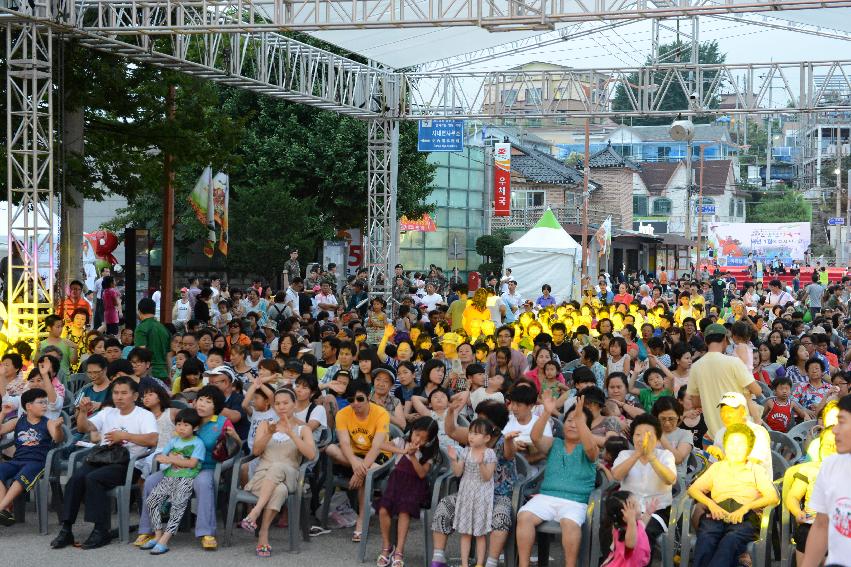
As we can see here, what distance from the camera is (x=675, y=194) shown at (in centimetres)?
7162

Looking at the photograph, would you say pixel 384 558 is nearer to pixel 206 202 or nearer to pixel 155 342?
pixel 155 342

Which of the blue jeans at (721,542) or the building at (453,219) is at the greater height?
the building at (453,219)

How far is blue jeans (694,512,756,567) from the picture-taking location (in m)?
6.98

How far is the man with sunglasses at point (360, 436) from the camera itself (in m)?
8.71

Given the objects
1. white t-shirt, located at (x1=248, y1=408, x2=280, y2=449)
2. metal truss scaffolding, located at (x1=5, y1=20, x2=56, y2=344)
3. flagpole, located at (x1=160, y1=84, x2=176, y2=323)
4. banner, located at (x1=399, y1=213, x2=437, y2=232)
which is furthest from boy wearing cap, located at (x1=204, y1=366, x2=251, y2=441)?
banner, located at (x1=399, y1=213, x2=437, y2=232)

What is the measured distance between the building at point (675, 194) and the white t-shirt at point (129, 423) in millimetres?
59294

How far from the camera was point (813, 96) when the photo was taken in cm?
2309

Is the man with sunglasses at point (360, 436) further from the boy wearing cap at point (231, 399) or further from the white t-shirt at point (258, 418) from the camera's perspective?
the boy wearing cap at point (231, 399)

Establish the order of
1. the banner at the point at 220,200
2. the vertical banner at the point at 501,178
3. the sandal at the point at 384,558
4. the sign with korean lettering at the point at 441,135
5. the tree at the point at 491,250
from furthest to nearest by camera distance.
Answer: the tree at the point at 491,250 < the vertical banner at the point at 501,178 < the sign with korean lettering at the point at 441,135 < the banner at the point at 220,200 < the sandal at the point at 384,558

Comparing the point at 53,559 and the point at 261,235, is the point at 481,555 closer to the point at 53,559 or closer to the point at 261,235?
the point at 53,559

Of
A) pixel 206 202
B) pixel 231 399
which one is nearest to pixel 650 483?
pixel 231 399

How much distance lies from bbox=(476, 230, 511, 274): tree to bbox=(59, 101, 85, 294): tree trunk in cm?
2490

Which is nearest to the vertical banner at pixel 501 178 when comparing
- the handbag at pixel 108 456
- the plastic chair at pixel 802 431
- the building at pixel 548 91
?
the building at pixel 548 91

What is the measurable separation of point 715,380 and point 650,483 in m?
1.55
